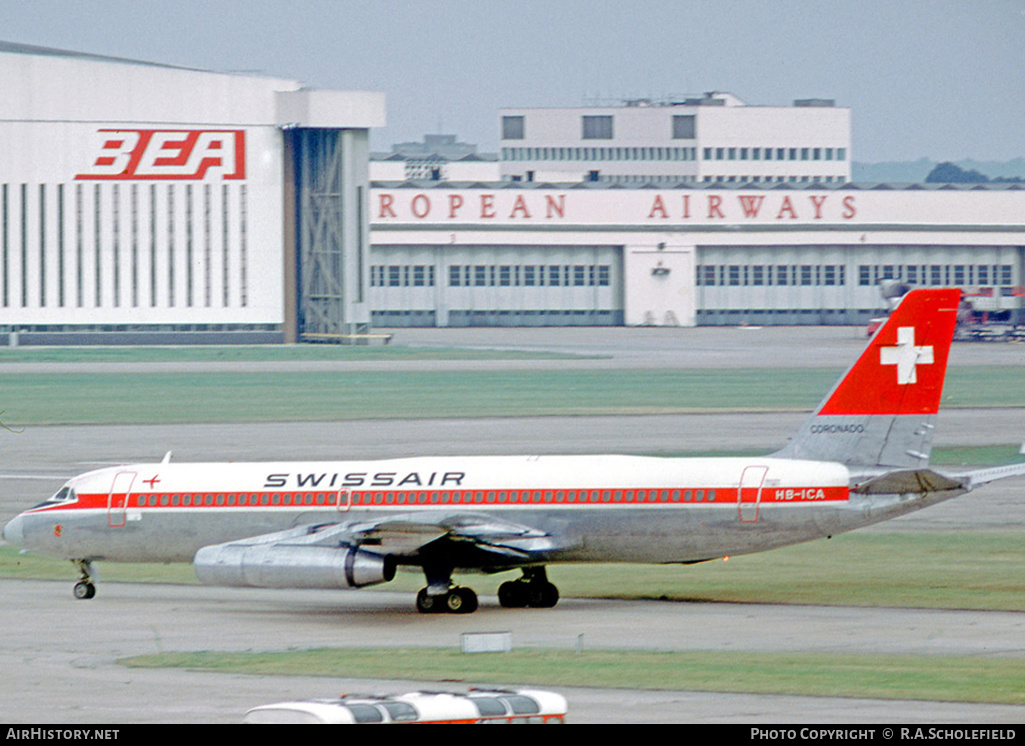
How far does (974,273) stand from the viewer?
150000 mm

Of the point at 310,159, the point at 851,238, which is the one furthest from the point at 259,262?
the point at 851,238

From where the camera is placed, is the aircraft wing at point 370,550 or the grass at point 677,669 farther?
the aircraft wing at point 370,550

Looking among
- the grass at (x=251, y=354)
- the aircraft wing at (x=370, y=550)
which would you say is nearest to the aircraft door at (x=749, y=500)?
the aircraft wing at (x=370, y=550)

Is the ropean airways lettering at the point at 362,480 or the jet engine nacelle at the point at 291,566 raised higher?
the ropean airways lettering at the point at 362,480

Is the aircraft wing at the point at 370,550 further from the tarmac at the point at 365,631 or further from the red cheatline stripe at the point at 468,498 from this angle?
the tarmac at the point at 365,631

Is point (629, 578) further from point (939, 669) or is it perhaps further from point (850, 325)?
point (850, 325)

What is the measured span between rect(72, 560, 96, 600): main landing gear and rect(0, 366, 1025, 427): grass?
4096 centimetres

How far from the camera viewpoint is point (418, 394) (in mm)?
90688

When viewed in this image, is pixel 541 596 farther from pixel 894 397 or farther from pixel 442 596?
pixel 894 397

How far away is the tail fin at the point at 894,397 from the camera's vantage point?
34250mm

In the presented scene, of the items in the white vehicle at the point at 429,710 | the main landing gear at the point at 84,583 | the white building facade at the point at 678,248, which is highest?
the white building facade at the point at 678,248

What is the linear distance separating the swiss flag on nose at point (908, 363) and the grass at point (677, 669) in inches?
322

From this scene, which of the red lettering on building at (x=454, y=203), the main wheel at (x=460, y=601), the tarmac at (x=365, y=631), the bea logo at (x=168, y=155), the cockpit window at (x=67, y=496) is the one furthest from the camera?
the red lettering on building at (x=454, y=203)
